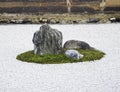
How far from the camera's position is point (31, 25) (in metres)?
13.3

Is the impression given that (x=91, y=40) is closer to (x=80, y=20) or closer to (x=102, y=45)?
(x=102, y=45)

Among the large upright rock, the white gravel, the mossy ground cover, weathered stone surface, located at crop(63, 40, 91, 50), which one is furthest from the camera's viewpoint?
weathered stone surface, located at crop(63, 40, 91, 50)

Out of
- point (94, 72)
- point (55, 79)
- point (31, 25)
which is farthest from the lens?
point (31, 25)

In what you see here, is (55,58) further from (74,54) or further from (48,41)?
(48,41)

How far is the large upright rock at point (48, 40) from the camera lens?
302 inches

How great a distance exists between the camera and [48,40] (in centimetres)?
768

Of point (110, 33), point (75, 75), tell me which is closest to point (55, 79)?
point (75, 75)

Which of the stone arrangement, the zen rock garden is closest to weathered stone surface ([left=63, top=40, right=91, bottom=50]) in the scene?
the zen rock garden

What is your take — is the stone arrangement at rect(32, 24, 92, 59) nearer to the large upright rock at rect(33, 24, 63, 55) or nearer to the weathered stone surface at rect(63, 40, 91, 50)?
the large upright rock at rect(33, 24, 63, 55)

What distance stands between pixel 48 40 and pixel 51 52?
240 millimetres

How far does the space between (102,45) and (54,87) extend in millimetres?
3775

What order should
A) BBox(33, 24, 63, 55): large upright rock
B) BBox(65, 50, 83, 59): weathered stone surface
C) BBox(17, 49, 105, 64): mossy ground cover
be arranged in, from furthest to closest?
BBox(33, 24, 63, 55): large upright rock < BBox(65, 50, 83, 59): weathered stone surface < BBox(17, 49, 105, 64): mossy ground cover

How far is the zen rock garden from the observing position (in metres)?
7.37

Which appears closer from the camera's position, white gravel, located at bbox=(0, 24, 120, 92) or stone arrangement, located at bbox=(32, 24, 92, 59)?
white gravel, located at bbox=(0, 24, 120, 92)
